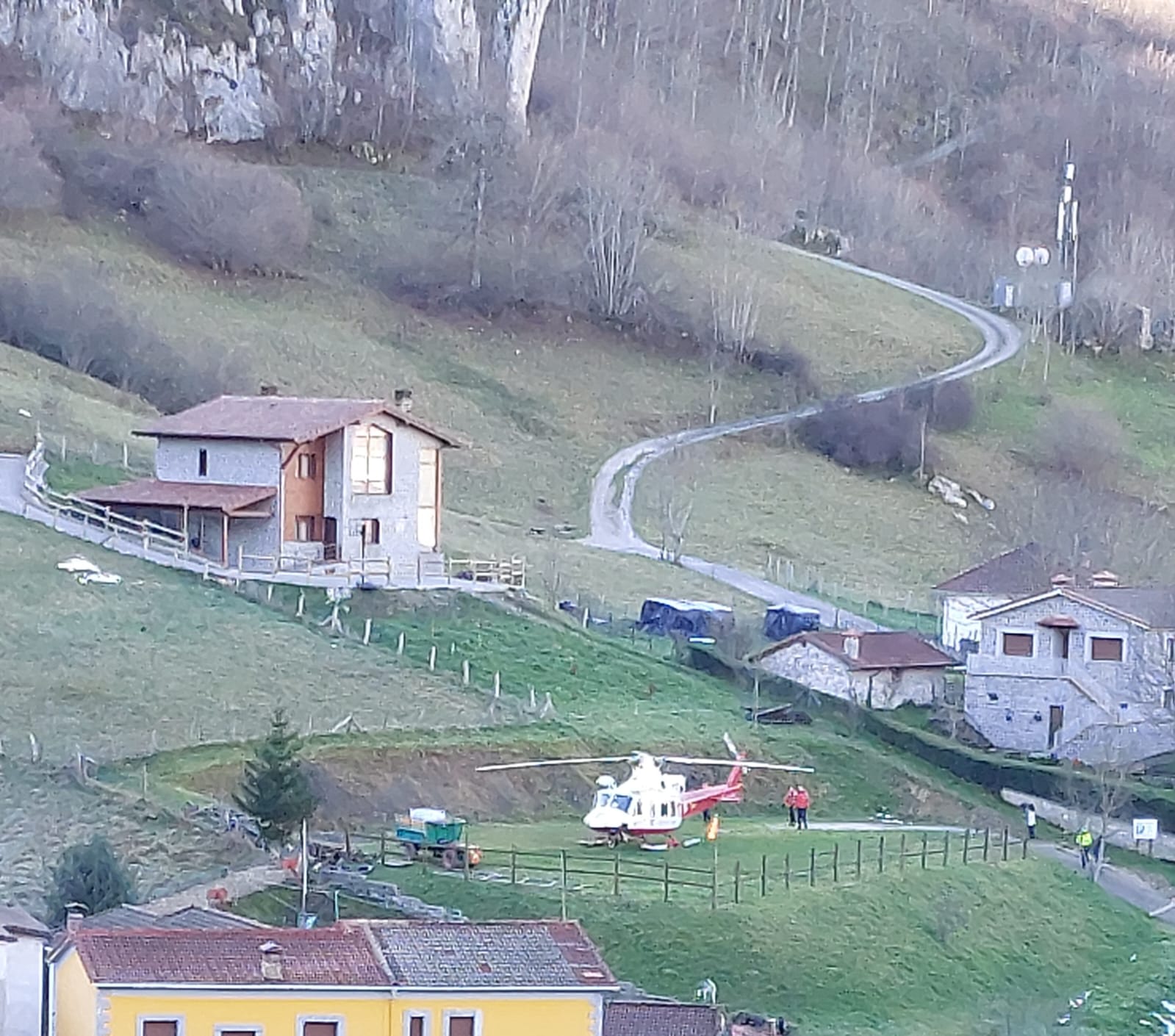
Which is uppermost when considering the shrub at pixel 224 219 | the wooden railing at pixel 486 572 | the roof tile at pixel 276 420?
the shrub at pixel 224 219

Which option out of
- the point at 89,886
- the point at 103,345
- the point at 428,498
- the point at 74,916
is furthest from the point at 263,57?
the point at 74,916

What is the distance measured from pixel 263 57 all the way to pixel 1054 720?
243ft

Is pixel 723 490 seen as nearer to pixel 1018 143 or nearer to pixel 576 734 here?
pixel 576 734

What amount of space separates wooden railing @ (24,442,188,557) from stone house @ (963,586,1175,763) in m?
16.1

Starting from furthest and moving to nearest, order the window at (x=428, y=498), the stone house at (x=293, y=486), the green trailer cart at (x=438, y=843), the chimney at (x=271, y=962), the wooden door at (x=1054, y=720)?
1. the window at (x=428, y=498)
2. the stone house at (x=293, y=486)
3. the wooden door at (x=1054, y=720)
4. the green trailer cart at (x=438, y=843)
5. the chimney at (x=271, y=962)

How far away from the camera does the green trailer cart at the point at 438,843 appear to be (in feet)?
141

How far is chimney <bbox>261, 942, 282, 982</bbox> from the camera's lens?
3244 cm

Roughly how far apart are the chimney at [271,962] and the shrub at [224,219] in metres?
77.7

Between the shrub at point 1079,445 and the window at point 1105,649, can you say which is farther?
the shrub at point 1079,445

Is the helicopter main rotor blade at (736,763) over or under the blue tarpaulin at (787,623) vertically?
under

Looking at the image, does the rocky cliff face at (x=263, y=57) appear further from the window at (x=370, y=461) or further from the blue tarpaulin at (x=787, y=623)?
the blue tarpaulin at (x=787, y=623)

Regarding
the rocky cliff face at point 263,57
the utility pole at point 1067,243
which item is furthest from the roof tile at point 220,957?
→ the utility pole at point 1067,243

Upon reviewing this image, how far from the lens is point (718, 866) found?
44031 mm

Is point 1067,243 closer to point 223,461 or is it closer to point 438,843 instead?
point 223,461
